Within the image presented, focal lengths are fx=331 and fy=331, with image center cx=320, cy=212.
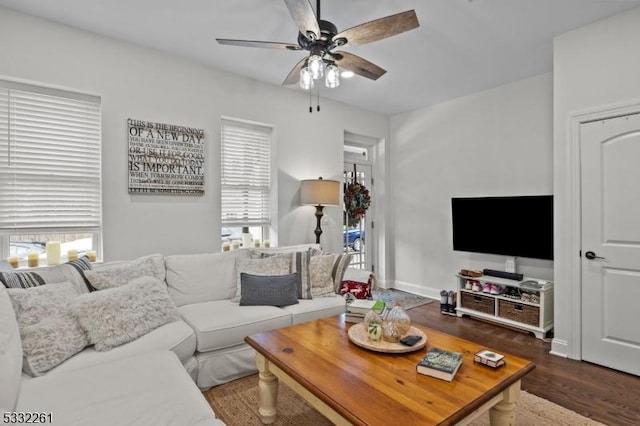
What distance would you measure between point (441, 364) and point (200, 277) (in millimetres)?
2070

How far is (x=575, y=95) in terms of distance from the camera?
2801mm

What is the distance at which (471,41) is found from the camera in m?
2.92

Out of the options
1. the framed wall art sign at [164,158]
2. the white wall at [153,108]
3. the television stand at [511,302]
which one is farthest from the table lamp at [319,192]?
the television stand at [511,302]

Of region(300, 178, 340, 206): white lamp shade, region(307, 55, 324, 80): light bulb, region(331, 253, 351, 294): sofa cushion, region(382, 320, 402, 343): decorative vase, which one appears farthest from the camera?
region(300, 178, 340, 206): white lamp shade

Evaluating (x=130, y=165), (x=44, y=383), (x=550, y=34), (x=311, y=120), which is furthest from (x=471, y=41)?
(x=44, y=383)

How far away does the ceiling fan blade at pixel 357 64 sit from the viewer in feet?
7.29

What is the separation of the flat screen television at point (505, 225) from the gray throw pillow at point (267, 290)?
241 cm

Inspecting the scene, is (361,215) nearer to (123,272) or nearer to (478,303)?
(478,303)

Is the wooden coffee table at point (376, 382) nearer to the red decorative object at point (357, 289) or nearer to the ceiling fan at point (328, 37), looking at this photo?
the red decorative object at point (357, 289)

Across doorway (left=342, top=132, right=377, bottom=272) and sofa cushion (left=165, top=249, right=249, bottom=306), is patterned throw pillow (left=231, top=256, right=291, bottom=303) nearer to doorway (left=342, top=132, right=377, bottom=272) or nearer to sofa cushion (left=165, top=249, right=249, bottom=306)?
sofa cushion (left=165, top=249, right=249, bottom=306)

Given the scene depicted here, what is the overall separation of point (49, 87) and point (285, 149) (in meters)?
2.22

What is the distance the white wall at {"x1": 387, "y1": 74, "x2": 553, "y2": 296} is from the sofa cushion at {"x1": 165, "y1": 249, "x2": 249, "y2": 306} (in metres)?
2.89

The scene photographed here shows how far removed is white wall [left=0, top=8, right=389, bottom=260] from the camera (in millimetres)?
2592

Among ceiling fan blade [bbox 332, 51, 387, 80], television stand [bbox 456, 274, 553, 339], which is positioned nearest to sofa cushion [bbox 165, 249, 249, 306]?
ceiling fan blade [bbox 332, 51, 387, 80]
